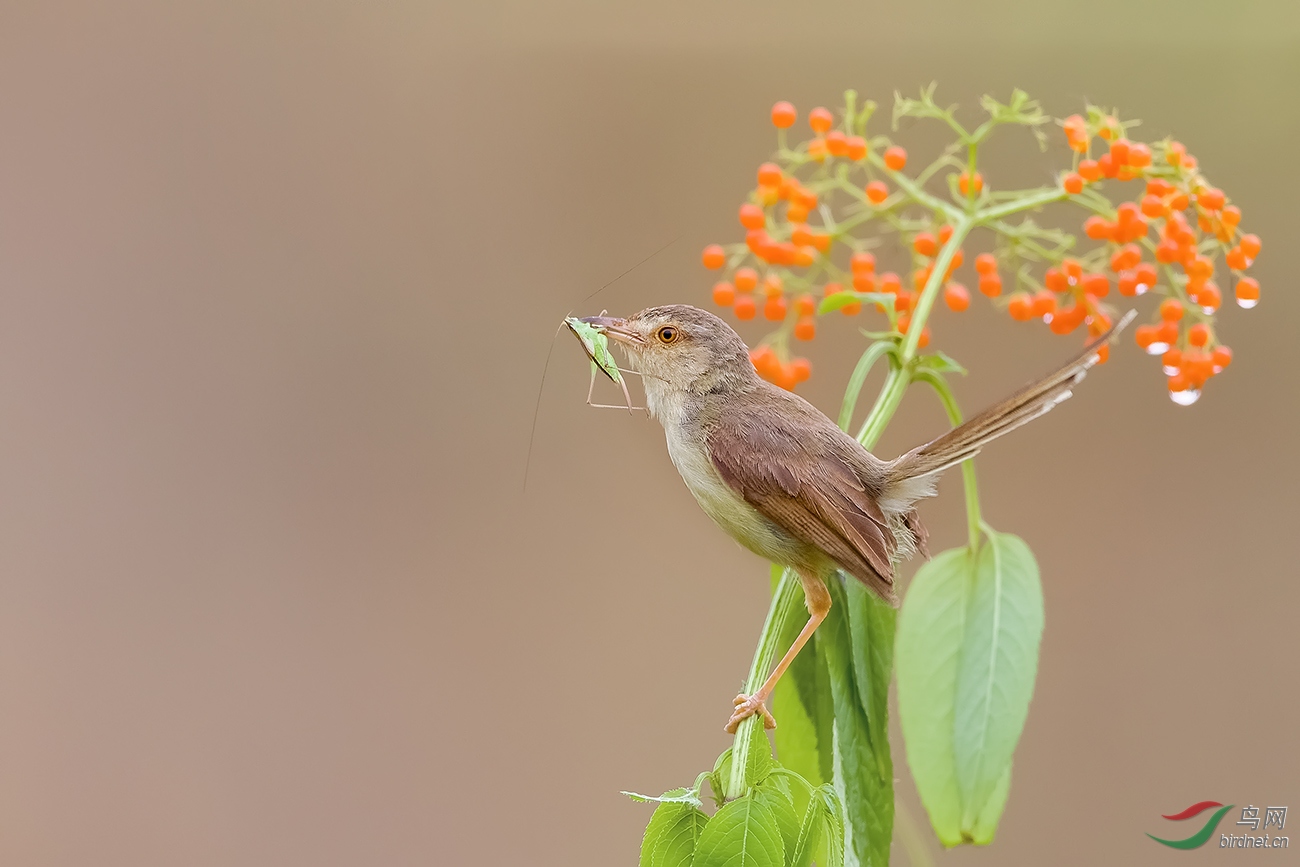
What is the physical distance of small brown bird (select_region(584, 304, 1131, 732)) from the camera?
1.11 m

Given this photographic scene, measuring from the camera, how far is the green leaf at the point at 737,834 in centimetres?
86

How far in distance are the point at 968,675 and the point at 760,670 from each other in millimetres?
333

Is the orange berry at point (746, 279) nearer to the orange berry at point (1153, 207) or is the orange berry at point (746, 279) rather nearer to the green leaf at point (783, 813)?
the orange berry at point (1153, 207)

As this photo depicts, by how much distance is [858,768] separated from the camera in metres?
1.09

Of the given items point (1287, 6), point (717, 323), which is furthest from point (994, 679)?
point (1287, 6)

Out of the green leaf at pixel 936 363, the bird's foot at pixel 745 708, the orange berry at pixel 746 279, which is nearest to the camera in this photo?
the bird's foot at pixel 745 708

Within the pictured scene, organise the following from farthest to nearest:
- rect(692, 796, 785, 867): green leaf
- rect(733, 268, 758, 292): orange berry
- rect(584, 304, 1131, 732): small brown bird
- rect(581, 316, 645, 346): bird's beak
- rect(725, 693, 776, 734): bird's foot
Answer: rect(733, 268, 758, 292): orange berry < rect(581, 316, 645, 346): bird's beak < rect(584, 304, 1131, 732): small brown bird < rect(725, 693, 776, 734): bird's foot < rect(692, 796, 785, 867): green leaf

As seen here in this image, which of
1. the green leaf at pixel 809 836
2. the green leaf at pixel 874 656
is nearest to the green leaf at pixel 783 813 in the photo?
the green leaf at pixel 809 836

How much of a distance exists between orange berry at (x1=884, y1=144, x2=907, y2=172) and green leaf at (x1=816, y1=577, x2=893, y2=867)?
2.16 ft

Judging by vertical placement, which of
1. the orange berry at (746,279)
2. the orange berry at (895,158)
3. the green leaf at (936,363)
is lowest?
the green leaf at (936,363)

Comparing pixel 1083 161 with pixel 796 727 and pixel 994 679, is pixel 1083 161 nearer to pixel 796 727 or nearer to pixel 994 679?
pixel 994 679

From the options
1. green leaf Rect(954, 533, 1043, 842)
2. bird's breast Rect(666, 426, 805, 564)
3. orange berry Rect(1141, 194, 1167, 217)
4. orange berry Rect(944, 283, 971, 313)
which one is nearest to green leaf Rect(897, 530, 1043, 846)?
green leaf Rect(954, 533, 1043, 842)

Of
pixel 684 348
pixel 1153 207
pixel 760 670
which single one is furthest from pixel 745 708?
pixel 1153 207

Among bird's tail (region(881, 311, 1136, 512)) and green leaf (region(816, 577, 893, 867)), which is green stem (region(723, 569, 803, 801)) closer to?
green leaf (region(816, 577, 893, 867))
